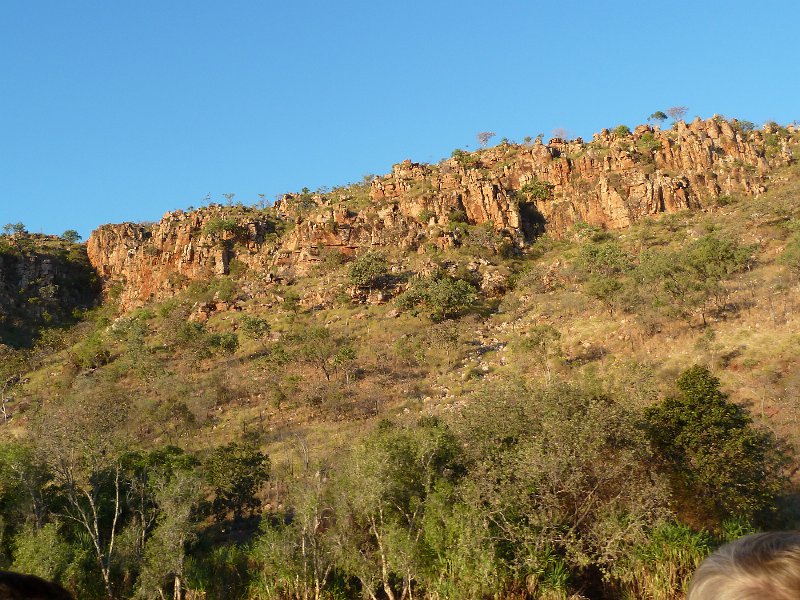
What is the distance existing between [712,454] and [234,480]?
13549 mm

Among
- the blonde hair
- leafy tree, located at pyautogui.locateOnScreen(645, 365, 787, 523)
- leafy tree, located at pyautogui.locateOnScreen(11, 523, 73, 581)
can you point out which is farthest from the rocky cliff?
the blonde hair

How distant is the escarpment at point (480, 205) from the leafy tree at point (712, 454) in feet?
125

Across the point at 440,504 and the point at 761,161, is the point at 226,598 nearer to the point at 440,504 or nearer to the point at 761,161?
the point at 440,504

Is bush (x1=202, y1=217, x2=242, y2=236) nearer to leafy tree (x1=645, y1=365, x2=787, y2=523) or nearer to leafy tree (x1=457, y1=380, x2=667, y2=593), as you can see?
leafy tree (x1=457, y1=380, x2=667, y2=593)

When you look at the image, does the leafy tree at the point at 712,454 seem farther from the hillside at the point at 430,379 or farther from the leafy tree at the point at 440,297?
the leafy tree at the point at 440,297

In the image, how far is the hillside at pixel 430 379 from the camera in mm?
13664

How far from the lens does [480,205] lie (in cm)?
5819

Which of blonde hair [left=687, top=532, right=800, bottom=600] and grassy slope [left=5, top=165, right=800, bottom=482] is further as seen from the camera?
grassy slope [left=5, top=165, right=800, bottom=482]

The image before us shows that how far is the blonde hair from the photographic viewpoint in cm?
133

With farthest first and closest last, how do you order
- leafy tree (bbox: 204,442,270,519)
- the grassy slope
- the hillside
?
the grassy slope
leafy tree (bbox: 204,442,270,519)
the hillside

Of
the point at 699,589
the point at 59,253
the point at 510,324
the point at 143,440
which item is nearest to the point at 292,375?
the point at 143,440

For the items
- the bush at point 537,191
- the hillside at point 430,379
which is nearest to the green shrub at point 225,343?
the hillside at point 430,379

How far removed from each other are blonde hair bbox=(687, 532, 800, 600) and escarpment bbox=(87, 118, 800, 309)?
51962mm

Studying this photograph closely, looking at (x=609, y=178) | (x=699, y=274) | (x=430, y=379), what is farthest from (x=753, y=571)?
(x=609, y=178)
